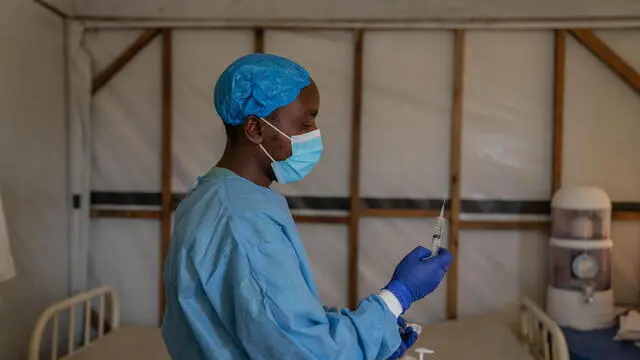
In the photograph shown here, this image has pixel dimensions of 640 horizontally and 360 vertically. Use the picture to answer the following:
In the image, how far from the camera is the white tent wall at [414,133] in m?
2.73

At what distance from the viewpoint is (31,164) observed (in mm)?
2598

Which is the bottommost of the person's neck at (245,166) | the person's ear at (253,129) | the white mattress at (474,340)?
the white mattress at (474,340)

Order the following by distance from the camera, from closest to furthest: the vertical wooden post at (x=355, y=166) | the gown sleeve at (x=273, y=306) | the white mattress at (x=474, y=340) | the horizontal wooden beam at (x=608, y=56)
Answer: the gown sleeve at (x=273, y=306) < the white mattress at (x=474, y=340) < the horizontal wooden beam at (x=608, y=56) < the vertical wooden post at (x=355, y=166)

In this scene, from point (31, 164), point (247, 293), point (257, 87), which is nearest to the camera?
point (247, 293)

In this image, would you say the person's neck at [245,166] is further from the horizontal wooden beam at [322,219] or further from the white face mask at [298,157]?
the horizontal wooden beam at [322,219]

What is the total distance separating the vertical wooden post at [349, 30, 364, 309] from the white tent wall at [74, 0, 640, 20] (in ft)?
0.52

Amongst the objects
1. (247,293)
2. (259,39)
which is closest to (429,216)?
(259,39)

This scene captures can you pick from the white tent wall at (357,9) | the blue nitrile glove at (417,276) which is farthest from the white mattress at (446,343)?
the white tent wall at (357,9)

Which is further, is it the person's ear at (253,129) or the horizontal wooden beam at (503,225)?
the horizontal wooden beam at (503,225)

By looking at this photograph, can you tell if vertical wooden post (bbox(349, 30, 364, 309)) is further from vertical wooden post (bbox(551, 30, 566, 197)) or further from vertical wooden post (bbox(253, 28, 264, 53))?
vertical wooden post (bbox(551, 30, 566, 197))

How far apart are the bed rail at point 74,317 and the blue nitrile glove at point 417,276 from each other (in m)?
1.50

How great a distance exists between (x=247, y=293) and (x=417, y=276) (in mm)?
451

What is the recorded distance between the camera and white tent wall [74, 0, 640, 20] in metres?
2.67

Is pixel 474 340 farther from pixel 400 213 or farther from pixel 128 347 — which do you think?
pixel 128 347
